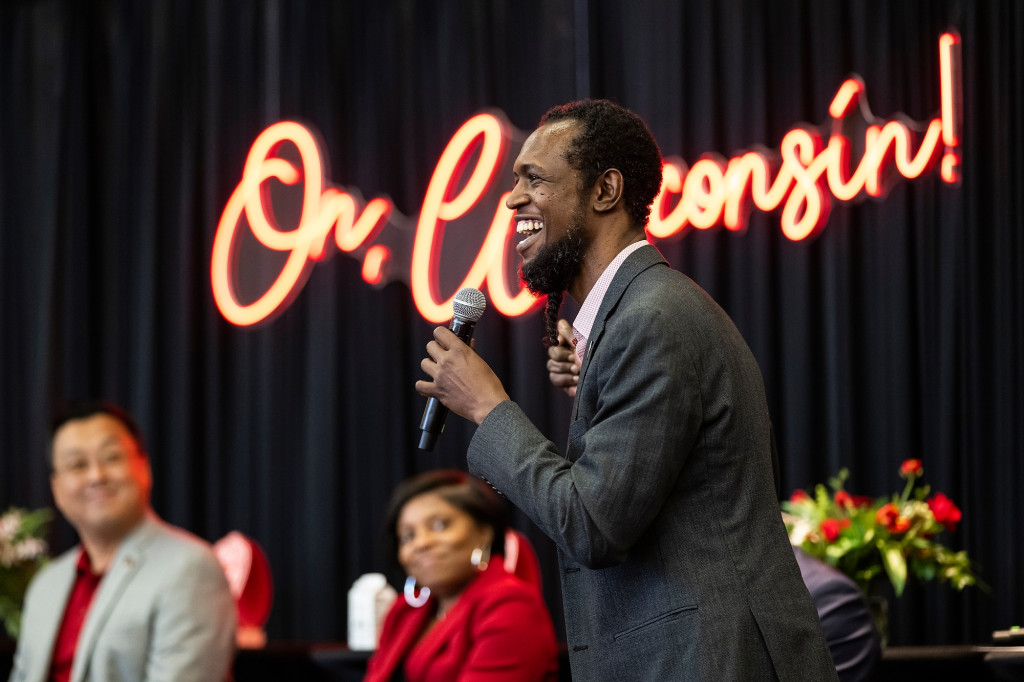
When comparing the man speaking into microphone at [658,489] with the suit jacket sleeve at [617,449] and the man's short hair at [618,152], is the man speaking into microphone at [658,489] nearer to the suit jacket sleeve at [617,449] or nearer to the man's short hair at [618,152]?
the suit jacket sleeve at [617,449]

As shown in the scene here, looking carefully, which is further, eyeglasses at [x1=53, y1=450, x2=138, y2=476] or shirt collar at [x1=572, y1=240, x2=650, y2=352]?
eyeglasses at [x1=53, y1=450, x2=138, y2=476]

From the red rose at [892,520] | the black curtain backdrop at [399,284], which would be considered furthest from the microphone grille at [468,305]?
the black curtain backdrop at [399,284]

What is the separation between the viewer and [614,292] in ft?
5.01

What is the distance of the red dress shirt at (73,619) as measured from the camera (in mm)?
2891

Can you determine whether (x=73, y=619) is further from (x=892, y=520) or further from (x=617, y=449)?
(x=892, y=520)

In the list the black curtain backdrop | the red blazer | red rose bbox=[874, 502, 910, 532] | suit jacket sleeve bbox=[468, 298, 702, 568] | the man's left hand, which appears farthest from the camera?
the black curtain backdrop

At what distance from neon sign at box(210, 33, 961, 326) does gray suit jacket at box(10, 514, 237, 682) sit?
2.14 m

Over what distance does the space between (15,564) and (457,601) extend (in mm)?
2046

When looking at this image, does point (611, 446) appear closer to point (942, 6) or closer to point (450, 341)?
point (450, 341)

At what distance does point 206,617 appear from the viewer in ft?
9.18


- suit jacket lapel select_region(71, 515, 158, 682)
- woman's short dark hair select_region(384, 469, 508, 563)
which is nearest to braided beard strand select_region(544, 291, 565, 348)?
woman's short dark hair select_region(384, 469, 508, 563)

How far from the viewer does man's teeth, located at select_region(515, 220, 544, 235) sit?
1621 mm

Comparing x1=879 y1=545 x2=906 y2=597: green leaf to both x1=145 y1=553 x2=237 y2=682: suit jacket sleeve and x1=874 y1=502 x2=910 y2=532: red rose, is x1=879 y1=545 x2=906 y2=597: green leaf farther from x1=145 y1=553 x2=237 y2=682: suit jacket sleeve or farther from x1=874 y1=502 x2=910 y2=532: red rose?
x1=145 y1=553 x2=237 y2=682: suit jacket sleeve

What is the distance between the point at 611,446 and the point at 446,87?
400 cm
